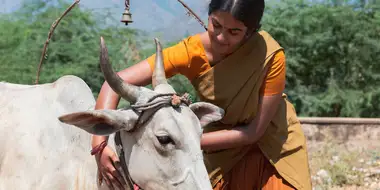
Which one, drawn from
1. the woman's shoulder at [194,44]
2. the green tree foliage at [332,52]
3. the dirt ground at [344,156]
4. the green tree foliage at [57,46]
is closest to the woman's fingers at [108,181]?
the woman's shoulder at [194,44]

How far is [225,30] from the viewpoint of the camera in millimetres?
2955

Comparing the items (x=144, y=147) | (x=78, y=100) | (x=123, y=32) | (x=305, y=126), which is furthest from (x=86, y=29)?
(x=144, y=147)

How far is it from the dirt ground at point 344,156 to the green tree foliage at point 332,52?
2377 mm

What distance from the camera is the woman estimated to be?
2.95 metres

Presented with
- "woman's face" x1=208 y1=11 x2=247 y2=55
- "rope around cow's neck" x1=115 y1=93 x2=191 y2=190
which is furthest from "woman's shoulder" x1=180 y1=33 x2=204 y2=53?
"rope around cow's neck" x1=115 y1=93 x2=191 y2=190

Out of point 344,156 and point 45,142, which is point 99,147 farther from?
point 344,156

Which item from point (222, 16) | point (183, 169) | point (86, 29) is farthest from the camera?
point (86, 29)

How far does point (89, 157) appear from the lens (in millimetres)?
3146

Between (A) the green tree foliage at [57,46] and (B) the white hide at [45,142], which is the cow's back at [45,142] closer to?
A: (B) the white hide at [45,142]

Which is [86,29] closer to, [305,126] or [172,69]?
[305,126]

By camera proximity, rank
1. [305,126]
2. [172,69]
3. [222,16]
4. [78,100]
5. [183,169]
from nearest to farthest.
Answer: [183,169] < [222,16] < [172,69] < [78,100] < [305,126]

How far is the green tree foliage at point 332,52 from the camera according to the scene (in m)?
13.4

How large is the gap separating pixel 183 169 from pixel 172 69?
0.76 metres

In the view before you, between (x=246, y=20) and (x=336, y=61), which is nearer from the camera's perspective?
(x=246, y=20)
